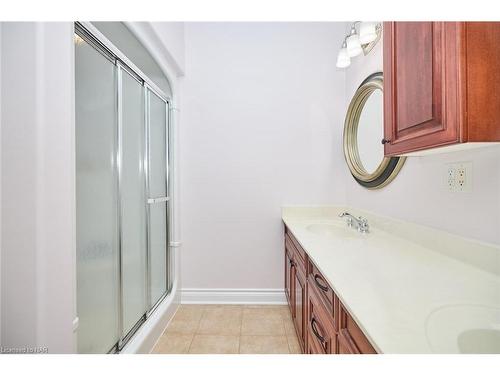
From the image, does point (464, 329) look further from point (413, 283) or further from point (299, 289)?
point (299, 289)

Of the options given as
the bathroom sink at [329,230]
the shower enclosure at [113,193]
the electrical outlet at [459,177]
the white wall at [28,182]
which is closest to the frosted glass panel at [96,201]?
the shower enclosure at [113,193]

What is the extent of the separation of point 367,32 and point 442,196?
1.12 metres

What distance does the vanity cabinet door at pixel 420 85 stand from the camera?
28.2 inches

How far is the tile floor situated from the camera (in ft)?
5.52

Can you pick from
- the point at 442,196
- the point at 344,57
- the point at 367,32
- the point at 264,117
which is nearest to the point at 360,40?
the point at 367,32

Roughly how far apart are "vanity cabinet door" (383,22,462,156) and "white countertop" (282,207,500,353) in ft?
1.44

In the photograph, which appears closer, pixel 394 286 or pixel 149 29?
pixel 394 286

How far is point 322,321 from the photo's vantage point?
1.02 metres

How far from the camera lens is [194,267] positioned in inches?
92.6
